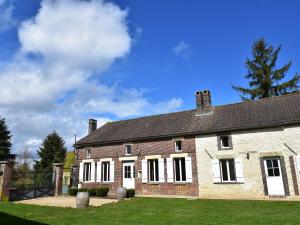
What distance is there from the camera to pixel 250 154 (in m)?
15.3

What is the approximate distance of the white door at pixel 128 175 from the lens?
19112mm

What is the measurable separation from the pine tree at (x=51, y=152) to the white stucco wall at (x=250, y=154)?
85.8 feet

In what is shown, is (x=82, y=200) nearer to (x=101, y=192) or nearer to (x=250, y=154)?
(x=101, y=192)

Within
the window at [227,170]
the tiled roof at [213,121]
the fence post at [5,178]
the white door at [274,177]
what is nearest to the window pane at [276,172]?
the white door at [274,177]

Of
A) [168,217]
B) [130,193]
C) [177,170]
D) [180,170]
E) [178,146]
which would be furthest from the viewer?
[178,146]

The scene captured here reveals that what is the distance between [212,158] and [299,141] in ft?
16.2

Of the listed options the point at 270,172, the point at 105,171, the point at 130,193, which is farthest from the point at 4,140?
the point at 270,172

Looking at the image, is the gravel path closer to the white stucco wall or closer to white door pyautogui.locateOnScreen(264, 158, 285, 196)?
the white stucco wall

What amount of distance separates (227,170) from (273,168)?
2.60 meters

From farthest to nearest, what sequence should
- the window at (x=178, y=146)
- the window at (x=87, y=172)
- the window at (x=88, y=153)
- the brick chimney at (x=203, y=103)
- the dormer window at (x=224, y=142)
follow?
the window at (x=88, y=153), the window at (x=87, y=172), the brick chimney at (x=203, y=103), the window at (x=178, y=146), the dormer window at (x=224, y=142)

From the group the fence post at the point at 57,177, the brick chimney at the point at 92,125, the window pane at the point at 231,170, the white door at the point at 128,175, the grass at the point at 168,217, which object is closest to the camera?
the grass at the point at 168,217

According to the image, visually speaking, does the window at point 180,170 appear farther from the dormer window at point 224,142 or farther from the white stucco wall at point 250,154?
the dormer window at point 224,142

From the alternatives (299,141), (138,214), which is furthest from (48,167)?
(299,141)

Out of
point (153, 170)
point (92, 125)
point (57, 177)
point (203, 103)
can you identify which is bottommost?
point (57, 177)
